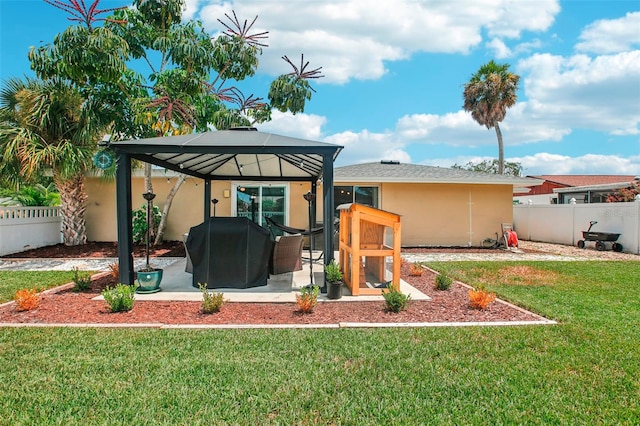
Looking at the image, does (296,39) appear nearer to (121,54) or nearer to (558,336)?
(121,54)

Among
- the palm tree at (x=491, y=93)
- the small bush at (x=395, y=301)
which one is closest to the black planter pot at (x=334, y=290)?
the small bush at (x=395, y=301)

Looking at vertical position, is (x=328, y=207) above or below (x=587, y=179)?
below

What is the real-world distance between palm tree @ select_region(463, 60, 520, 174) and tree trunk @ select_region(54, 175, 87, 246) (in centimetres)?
2037

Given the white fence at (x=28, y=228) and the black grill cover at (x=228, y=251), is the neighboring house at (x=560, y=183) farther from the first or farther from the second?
the white fence at (x=28, y=228)

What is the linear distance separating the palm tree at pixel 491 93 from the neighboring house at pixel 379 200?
11.1 metres

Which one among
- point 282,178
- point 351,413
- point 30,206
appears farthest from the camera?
point 30,206

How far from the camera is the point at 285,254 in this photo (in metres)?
7.34

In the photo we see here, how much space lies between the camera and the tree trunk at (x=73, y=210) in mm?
11000

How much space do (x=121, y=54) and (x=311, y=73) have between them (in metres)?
4.94

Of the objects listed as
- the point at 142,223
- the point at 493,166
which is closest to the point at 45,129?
the point at 142,223

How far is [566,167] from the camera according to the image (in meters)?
Result: 37.6

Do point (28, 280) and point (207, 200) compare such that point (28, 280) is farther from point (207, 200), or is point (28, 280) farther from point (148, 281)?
point (207, 200)

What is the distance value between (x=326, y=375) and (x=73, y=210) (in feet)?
35.3

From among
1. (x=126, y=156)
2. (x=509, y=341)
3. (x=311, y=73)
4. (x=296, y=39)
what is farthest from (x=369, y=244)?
(x=296, y=39)
